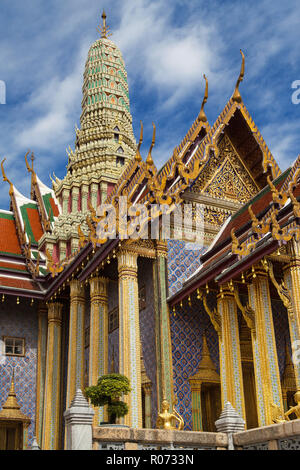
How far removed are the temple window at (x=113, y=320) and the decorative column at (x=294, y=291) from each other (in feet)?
15.2

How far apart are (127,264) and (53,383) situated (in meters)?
4.73

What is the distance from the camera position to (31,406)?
14570 mm

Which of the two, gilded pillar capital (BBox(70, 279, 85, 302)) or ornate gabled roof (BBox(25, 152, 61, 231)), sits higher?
ornate gabled roof (BBox(25, 152, 61, 231))

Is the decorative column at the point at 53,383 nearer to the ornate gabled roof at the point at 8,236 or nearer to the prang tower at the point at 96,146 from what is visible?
the prang tower at the point at 96,146

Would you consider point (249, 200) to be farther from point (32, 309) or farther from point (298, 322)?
point (32, 309)

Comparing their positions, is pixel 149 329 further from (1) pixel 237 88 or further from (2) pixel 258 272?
(1) pixel 237 88

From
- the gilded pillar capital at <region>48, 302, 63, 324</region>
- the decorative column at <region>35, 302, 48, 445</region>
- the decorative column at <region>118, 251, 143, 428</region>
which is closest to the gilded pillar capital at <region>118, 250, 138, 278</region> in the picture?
the decorative column at <region>118, 251, 143, 428</region>

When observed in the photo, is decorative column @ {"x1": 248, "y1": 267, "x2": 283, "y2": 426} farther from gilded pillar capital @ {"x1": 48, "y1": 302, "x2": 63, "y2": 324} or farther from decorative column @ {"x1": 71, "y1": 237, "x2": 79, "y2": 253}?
decorative column @ {"x1": 71, "y1": 237, "x2": 79, "y2": 253}

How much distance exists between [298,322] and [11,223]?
38.5 ft

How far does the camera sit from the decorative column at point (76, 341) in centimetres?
1335

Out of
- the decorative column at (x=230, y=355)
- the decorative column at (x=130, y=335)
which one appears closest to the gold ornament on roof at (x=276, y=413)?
the decorative column at (x=230, y=355)

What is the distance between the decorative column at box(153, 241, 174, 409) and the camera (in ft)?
34.9

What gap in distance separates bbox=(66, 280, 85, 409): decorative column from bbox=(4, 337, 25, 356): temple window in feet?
6.20
